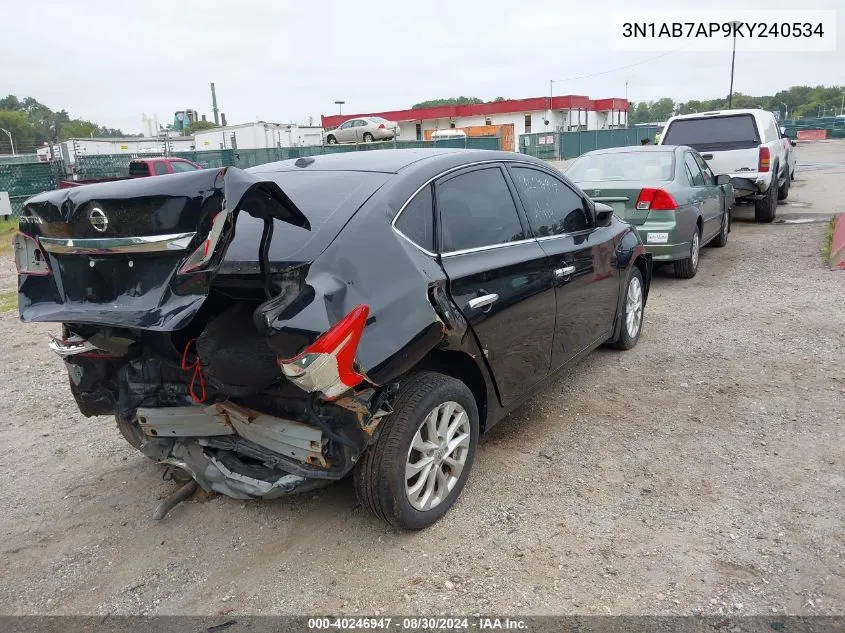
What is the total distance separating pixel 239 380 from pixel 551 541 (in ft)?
5.22

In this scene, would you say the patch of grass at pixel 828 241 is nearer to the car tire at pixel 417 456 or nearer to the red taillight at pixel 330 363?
the car tire at pixel 417 456

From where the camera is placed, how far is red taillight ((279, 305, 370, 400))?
7.74 feet

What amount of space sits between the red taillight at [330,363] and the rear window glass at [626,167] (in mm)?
6043

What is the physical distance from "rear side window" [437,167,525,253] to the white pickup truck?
28.6 feet

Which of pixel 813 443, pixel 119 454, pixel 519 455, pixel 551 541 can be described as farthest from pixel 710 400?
pixel 119 454

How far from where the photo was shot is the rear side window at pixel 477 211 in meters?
3.22

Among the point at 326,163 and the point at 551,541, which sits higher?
the point at 326,163

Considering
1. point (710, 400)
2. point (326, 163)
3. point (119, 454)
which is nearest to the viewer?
point (326, 163)

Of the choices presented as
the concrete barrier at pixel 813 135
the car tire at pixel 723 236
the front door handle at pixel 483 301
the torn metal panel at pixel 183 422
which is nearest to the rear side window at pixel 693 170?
the car tire at pixel 723 236

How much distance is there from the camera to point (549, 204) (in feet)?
13.4

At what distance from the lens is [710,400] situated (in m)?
4.41

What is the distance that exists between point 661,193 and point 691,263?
1214 mm

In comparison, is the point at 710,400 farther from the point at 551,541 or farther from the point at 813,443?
the point at 551,541

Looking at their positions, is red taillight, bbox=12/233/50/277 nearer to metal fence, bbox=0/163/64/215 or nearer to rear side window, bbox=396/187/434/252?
rear side window, bbox=396/187/434/252
